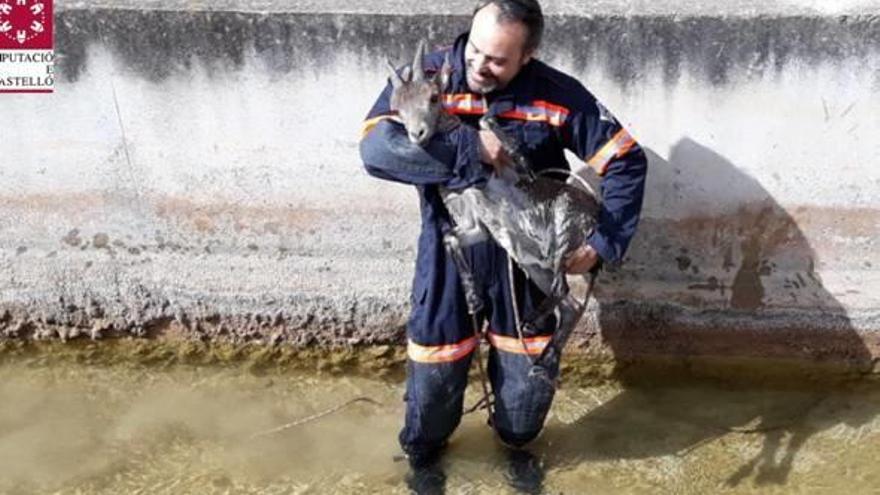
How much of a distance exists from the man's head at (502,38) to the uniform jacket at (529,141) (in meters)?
0.12

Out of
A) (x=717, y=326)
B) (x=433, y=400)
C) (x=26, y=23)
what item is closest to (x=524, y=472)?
(x=433, y=400)

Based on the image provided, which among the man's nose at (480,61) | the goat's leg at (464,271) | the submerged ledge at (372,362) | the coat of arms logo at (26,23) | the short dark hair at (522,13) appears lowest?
the submerged ledge at (372,362)

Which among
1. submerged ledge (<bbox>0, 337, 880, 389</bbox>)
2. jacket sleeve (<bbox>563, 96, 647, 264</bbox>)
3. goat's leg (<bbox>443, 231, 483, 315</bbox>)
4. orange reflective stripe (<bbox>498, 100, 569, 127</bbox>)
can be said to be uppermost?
orange reflective stripe (<bbox>498, 100, 569, 127</bbox>)

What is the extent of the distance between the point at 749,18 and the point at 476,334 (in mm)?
1419

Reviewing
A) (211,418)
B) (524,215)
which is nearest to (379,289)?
(211,418)

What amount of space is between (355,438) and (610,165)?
1.57 m

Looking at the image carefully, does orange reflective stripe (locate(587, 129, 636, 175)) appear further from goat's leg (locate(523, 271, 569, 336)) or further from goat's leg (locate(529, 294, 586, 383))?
goat's leg (locate(529, 294, 586, 383))

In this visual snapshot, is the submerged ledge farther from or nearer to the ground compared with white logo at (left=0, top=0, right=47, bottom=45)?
nearer to the ground

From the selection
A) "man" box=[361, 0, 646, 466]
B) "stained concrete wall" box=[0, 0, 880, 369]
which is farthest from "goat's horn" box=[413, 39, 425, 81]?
"stained concrete wall" box=[0, 0, 880, 369]

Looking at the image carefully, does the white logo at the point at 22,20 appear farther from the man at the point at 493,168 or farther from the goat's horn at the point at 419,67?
the goat's horn at the point at 419,67

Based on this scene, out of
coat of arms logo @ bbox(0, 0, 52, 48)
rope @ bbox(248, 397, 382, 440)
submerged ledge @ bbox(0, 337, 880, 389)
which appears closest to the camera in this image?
coat of arms logo @ bbox(0, 0, 52, 48)

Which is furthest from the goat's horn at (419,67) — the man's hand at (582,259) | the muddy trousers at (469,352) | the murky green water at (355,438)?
the murky green water at (355,438)

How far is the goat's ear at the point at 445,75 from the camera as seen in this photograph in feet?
11.1

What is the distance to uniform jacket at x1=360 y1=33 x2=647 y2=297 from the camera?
3438mm
